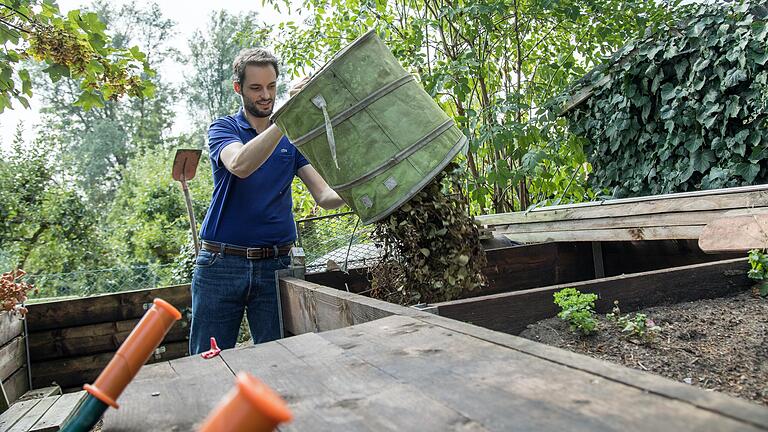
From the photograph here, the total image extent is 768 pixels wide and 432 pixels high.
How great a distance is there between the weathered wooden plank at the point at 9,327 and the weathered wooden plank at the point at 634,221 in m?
3.01

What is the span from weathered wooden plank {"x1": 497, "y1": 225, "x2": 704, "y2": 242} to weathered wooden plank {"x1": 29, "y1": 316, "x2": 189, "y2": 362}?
8.91 ft

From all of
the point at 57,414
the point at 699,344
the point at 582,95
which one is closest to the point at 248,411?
the point at 699,344

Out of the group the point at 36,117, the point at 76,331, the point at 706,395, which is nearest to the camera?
the point at 706,395

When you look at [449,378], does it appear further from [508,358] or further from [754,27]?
[754,27]

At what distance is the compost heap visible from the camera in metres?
2.34

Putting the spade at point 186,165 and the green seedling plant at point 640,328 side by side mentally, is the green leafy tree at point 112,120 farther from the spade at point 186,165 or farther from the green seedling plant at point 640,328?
the green seedling plant at point 640,328

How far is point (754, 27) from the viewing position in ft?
11.8

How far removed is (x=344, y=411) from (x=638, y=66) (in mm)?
4105

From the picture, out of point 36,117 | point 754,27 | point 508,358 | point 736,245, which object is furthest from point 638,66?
point 36,117

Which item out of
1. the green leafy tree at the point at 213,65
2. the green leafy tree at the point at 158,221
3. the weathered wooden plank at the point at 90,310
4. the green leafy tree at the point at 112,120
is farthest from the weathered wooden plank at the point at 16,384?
the green leafy tree at the point at 213,65

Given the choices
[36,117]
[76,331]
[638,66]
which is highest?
[36,117]

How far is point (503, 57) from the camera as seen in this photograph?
5.72m

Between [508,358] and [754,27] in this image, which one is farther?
[754,27]

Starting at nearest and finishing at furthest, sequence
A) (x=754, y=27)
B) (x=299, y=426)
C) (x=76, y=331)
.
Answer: (x=299, y=426) → (x=754, y=27) → (x=76, y=331)
